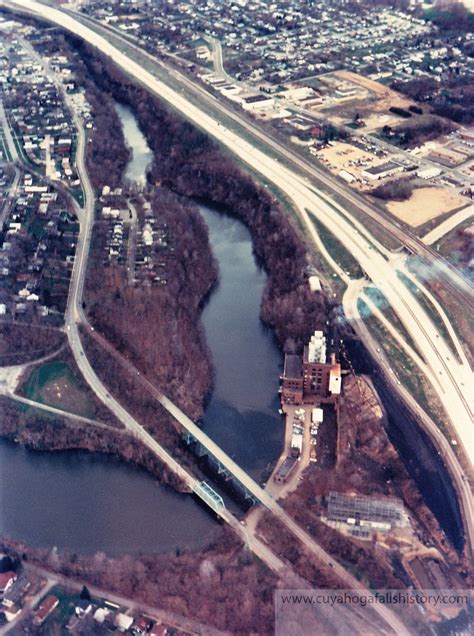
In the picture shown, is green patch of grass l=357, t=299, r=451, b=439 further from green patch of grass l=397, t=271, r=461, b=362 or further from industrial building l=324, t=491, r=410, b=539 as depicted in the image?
industrial building l=324, t=491, r=410, b=539

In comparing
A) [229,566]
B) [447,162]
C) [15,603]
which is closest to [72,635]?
[15,603]

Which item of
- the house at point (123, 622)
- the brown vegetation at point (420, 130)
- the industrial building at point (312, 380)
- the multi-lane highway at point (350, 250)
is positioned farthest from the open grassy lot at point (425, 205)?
the house at point (123, 622)

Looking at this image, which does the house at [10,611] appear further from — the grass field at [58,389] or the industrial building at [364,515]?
the industrial building at [364,515]

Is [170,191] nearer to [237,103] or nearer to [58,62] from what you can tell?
[237,103]

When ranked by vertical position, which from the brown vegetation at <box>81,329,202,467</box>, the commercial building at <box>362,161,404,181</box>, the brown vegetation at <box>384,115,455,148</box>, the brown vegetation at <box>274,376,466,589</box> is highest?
the brown vegetation at <box>384,115,455,148</box>

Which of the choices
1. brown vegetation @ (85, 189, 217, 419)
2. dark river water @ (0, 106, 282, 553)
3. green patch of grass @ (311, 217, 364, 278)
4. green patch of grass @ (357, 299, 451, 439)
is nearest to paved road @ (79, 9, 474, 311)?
green patch of grass @ (311, 217, 364, 278)

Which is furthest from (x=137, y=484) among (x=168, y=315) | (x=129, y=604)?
(x=168, y=315)
